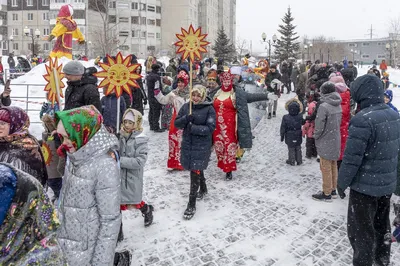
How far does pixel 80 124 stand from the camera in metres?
2.74

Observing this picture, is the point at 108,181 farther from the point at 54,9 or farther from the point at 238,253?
the point at 54,9

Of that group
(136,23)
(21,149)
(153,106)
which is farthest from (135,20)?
(21,149)

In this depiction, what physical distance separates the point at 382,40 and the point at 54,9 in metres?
82.9

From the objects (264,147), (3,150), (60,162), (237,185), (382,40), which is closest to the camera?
(3,150)

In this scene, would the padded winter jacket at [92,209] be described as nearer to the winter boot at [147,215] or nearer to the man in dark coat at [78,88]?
the winter boot at [147,215]

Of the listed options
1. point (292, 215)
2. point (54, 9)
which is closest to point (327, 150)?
point (292, 215)

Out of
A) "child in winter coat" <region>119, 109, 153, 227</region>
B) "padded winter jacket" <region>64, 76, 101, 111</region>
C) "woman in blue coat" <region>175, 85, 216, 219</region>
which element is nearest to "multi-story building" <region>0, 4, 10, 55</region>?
"padded winter jacket" <region>64, 76, 101, 111</region>

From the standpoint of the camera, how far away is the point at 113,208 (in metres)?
2.88

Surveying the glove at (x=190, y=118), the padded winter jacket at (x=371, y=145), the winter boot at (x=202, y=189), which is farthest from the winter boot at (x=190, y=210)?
the padded winter jacket at (x=371, y=145)

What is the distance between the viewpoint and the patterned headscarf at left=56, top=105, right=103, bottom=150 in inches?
107

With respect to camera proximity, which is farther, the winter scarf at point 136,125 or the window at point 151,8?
the window at point 151,8

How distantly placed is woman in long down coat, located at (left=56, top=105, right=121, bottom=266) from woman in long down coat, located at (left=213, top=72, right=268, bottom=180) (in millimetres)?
3930

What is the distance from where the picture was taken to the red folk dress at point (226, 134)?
6672 millimetres

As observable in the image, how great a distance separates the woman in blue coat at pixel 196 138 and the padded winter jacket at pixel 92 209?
2428mm
